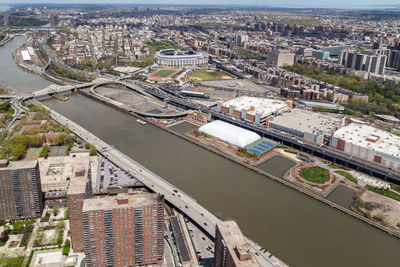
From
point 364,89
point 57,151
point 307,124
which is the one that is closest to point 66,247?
point 57,151

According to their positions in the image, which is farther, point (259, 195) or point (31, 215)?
point (259, 195)

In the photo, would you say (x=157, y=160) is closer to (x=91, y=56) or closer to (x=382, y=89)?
(x=382, y=89)

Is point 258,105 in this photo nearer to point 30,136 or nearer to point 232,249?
point 30,136

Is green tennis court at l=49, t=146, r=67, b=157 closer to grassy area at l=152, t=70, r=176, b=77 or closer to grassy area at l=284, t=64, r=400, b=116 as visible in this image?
grassy area at l=152, t=70, r=176, b=77

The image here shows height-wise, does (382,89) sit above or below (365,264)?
above

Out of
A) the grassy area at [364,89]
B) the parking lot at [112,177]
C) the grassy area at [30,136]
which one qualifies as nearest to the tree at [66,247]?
the parking lot at [112,177]

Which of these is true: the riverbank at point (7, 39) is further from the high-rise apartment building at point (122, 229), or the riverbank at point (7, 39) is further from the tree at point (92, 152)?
the high-rise apartment building at point (122, 229)


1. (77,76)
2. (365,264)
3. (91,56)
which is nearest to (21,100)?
(77,76)
